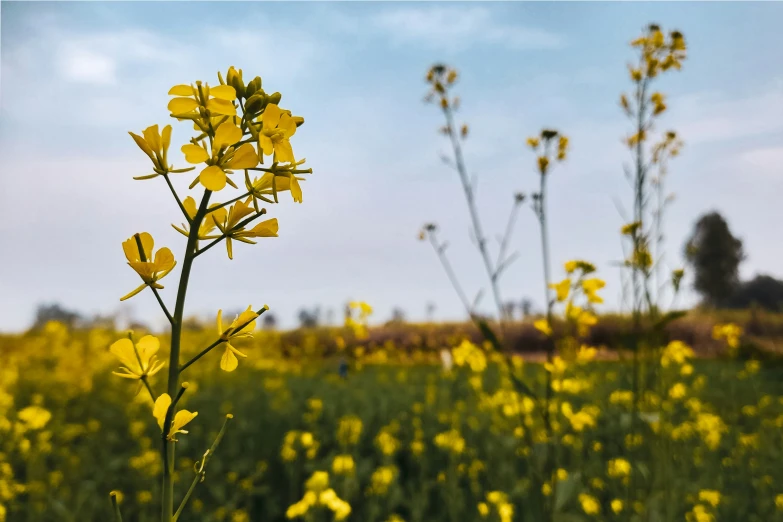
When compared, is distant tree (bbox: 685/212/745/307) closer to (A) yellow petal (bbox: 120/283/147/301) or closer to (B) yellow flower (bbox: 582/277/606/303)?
(B) yellow flower (bbox: 582/277/606/303)

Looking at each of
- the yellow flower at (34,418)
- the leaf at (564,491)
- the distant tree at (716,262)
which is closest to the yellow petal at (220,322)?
the leaf at (564,491)

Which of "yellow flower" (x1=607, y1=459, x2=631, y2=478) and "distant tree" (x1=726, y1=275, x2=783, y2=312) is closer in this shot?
"yellow flower" (x1=607, y1=459, x2=631, y2=478)

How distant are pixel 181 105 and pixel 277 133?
123 mm

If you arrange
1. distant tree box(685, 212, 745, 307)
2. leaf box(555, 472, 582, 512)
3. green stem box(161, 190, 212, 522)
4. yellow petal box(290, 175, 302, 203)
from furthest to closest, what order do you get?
distant tree box(685, 212, 745, 307)
leaf box(555, 472, 582, 512)
yellow petal box(290, 175, 302, 203)
green stem box(161, 190, 212, 522)

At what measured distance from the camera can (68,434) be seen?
4.27 m

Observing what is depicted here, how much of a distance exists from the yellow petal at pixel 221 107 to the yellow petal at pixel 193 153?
5 cm

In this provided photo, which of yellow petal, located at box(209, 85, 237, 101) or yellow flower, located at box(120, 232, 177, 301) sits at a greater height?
yellow petal, located at box(209, 85, 237, 101)

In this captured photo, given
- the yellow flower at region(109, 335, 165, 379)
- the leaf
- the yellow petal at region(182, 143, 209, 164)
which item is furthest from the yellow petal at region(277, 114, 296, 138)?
the leaf

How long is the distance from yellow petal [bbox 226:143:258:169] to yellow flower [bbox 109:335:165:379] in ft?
0.81

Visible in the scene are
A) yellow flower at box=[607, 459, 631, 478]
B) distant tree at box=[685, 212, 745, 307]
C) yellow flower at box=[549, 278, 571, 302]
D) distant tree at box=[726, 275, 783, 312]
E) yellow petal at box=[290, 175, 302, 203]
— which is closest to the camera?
yellow petal at box=[290, 175, 302, 203]

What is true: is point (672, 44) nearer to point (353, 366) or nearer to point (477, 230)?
point (477, 230)

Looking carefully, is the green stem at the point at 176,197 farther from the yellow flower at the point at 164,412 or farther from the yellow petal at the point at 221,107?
the yellow flower at the point at 164,412

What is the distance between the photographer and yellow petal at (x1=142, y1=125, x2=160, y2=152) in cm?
75

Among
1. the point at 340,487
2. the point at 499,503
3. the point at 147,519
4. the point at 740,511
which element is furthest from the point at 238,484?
the point at 740,511
